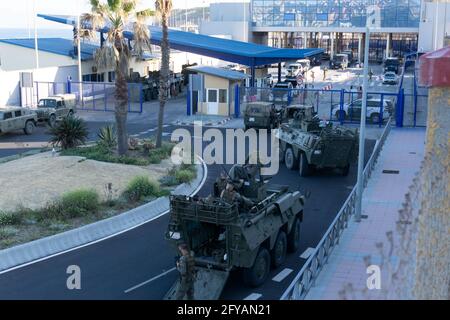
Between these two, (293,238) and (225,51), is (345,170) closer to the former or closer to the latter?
(293,238)

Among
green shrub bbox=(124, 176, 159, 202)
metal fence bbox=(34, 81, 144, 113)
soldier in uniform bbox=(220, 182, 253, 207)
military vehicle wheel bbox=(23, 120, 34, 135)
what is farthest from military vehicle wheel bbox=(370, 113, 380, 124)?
soldier in uniform bbox=(220, 182, 253, 207)

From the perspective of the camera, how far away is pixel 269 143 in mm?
28234

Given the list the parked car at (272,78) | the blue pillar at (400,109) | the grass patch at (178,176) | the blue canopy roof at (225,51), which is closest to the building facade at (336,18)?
the parked car at (272,78)

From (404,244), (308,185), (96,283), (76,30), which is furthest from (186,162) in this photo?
(76,30)

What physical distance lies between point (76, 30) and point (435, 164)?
134 feet

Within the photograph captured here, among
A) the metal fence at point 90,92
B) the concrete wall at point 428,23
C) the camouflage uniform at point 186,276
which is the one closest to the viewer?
the camouflage uniform at point 186,276

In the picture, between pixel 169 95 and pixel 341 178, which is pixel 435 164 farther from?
pixel 169 95

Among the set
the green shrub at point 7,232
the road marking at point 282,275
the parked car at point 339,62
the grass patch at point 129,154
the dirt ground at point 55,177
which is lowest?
the road marking at point 282,275

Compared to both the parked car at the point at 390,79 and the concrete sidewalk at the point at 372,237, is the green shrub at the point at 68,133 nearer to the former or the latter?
the concrete sidewalk at the point at 372,237

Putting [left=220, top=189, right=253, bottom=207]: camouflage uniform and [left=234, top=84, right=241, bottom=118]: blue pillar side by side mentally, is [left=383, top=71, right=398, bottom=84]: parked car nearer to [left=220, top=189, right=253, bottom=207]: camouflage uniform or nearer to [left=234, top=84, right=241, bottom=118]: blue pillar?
[left=234, top=84, right=241, bottom=118]: blue pillar

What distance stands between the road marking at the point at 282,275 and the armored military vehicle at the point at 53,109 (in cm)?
2202

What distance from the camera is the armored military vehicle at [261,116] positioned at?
31031mm

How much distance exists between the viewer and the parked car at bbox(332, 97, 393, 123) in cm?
3416

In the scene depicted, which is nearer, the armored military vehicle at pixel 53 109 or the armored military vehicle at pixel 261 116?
the armored military vehicle at pixel 261 116
